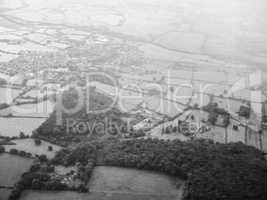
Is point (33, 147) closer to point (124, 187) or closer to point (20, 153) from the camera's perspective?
point (20, 153)

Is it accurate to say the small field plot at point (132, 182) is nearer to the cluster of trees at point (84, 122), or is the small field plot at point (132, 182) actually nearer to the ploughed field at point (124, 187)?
the ploughed field at point (124, 187)

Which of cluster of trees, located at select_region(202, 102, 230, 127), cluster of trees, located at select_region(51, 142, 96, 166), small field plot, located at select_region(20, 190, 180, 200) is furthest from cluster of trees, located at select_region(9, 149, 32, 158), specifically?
cluster of trees, located at select_region(202, 102, 230, 127)

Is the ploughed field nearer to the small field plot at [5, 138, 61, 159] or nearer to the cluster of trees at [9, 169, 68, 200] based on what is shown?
the cluster of trees at [9, 169, 68, 200]

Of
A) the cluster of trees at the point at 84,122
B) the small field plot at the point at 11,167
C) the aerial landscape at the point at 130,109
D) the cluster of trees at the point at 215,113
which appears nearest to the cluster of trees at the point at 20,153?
the aerial landscape at the point at 130,109

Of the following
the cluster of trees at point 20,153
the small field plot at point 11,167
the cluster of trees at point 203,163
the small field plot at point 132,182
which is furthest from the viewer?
the cluster of trees at point 20,153

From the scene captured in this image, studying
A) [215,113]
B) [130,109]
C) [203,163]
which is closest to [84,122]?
[130,109]
